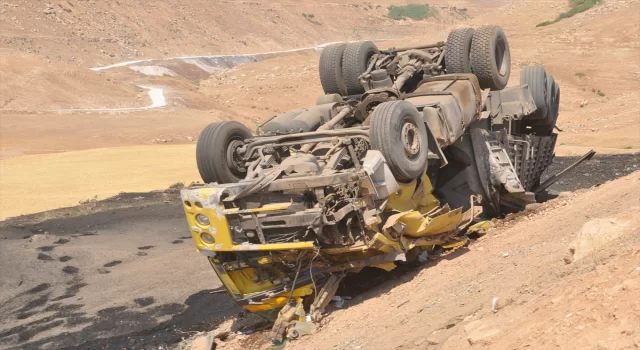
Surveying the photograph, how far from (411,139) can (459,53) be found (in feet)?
8.79

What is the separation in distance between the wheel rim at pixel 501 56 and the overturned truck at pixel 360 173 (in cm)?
3

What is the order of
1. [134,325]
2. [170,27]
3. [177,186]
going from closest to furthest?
1. [134,325]
2. [177,186]
3. [170,27]

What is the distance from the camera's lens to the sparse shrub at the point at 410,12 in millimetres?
92812

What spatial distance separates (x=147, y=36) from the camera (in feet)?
216

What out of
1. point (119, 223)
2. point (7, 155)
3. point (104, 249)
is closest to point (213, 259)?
point (104, 249)

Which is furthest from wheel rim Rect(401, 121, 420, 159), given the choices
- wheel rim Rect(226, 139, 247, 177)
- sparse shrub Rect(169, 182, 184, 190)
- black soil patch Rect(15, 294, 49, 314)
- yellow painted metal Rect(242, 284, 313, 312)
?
sparse shrub Rect(169, 182, 184, 190)

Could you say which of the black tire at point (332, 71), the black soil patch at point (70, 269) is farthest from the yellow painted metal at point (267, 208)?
the black soil patch at point (70, 269)

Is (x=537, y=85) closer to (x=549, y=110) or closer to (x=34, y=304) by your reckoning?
(x=549, y=110)

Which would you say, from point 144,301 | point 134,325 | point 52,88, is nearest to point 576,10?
point 52,88

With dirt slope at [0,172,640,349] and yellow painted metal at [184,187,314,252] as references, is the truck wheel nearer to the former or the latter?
dirt slope at [0,172,640,349]

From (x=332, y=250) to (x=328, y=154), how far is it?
3.60 feet

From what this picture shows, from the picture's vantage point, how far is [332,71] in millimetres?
10773

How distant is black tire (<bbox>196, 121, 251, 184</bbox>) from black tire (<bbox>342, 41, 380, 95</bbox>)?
236cm

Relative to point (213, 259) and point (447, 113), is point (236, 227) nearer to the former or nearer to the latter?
point (213, 259)
